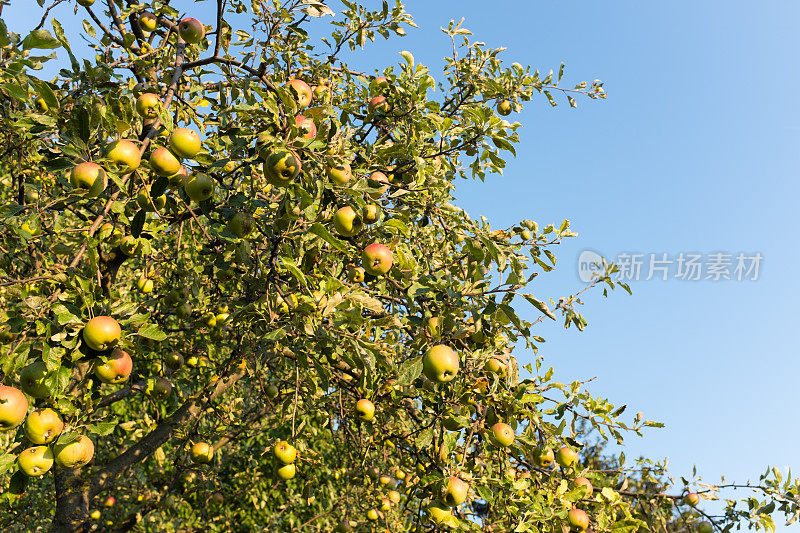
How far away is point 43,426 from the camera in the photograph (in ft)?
8.54

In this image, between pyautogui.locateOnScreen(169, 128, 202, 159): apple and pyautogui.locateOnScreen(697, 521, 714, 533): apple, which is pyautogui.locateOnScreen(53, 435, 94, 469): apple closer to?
pyautogui.locateOnScreen(169, 128, 202, 159): apple

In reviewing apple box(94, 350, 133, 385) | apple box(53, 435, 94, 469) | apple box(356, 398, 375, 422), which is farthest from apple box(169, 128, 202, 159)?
apple box(356, 398, 375, 422)

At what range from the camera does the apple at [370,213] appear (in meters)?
3.10

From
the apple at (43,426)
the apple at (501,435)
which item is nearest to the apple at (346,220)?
the apple at (501,435)

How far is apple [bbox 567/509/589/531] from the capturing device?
3439mm

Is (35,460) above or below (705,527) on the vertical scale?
below

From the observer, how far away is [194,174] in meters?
3.27

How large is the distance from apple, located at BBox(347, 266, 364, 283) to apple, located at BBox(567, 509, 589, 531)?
6.99 ft

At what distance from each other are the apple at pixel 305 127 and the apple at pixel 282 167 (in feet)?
0.53

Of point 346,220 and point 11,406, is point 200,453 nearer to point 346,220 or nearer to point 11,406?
point 11,406

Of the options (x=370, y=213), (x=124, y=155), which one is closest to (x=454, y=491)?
(x=370, y=213)

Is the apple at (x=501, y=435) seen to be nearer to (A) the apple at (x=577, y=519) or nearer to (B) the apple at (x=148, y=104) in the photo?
(A) the apple at (x=577, y=519)

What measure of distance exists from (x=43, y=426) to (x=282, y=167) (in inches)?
68.9

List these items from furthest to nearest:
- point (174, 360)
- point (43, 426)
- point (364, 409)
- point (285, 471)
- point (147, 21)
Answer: point (174, 360)
point (147, 21)
point (285, 471)
point (364, 409)
point (43, 426)
